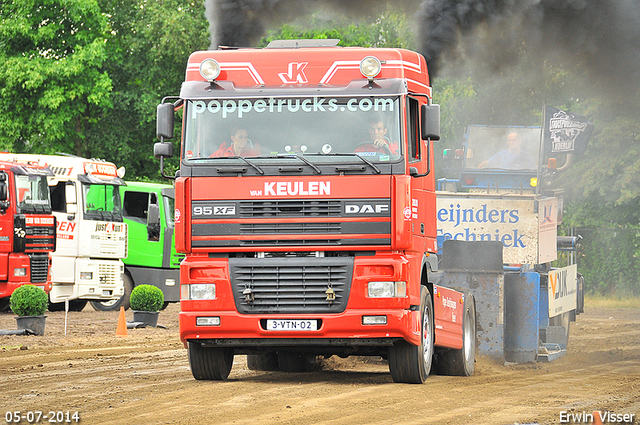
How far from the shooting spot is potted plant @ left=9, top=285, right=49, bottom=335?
58.5 feet

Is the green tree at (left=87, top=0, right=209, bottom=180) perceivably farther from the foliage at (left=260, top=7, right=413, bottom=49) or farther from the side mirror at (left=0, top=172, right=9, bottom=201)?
the side mirror at (left=0, top=172, right=9, bottom=201)

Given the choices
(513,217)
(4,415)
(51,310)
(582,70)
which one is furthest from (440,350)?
(51,310)

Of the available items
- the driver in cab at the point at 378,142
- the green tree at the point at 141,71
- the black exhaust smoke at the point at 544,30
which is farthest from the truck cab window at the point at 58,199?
the driver in cab at the point at 378,142

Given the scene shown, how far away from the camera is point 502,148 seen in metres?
22.5

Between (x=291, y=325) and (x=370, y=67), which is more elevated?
(x=370, y=67)

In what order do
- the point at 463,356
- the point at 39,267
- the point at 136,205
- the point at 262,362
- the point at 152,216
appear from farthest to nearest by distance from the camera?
the point at 136,205 → the point at 39,267 → the point at 152,216 → the point at 262,362 → the point at 463,356

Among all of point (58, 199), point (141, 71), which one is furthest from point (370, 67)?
point (141, 71)

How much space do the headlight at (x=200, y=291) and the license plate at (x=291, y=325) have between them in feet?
2.20

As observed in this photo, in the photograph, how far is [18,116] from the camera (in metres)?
32.9

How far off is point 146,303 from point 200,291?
10.3 m

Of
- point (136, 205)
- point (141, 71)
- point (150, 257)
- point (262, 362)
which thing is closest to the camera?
point (262, 362)

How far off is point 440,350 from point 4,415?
595 cm

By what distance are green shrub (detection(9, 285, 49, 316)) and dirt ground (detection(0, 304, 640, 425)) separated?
1055 mm

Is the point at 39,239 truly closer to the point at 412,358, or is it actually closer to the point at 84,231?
the point at 84,231
